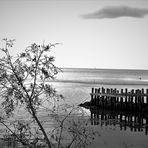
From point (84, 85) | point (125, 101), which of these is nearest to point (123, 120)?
point (125, 101)

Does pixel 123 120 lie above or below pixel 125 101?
below

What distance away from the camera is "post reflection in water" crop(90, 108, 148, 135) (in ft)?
42.8

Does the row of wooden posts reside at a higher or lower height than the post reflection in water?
higher

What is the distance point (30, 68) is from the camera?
452cm

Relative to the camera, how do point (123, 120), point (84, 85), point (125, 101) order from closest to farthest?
point (123, 120)
point (125, 101)
point (84, 85)

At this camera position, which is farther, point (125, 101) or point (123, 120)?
point (125, 101)

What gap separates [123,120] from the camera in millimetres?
14844

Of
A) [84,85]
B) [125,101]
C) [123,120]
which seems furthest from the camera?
[84,85]

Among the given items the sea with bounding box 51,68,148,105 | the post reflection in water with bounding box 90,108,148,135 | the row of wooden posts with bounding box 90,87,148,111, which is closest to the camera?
the post reflection in water with bounding box 90,108,148,135

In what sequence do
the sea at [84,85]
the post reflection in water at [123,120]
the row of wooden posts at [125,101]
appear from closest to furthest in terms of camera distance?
the post reflection in water at [123,120], the row of wooden posts at [125,101], the sea at [84,85]

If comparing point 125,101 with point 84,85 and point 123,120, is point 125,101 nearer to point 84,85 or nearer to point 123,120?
point 123,120

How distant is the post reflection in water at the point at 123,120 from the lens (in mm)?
13055

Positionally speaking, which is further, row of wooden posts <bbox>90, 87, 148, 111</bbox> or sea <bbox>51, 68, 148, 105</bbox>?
sea <bbox>51, 68, 148, 105</bbox>

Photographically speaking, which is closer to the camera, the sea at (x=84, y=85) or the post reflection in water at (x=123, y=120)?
the post reflection in water at (x=123, y=120)
